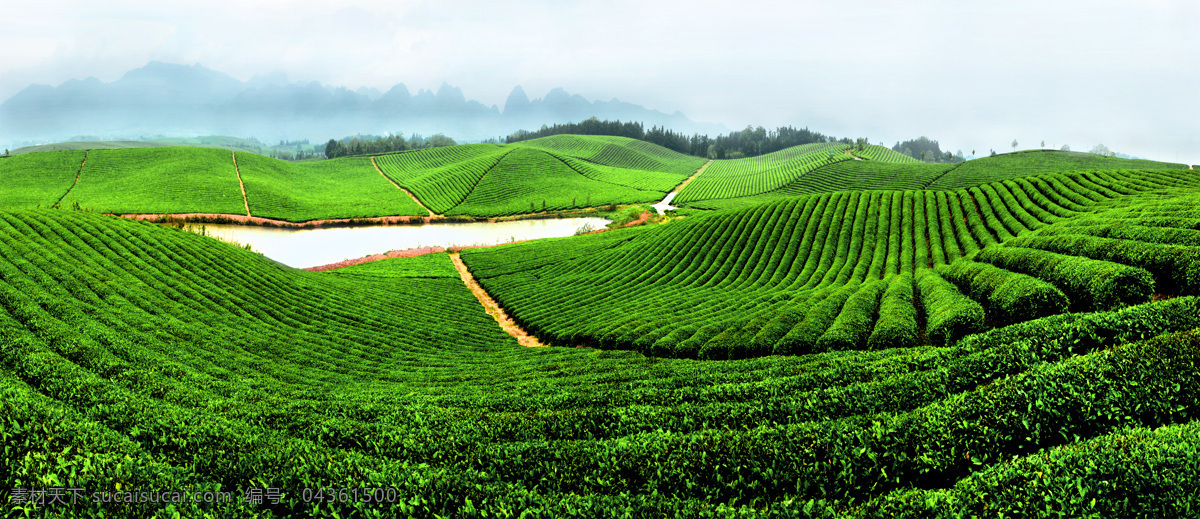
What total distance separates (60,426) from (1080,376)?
1892 centimetres

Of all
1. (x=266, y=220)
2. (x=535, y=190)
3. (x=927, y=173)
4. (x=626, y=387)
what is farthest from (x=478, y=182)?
(x=626, y=387)

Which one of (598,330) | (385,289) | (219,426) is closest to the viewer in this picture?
(219,426)

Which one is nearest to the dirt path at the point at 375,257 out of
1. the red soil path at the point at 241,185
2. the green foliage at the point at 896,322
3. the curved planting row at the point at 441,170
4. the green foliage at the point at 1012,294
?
the curved planting row at the point at 441,170

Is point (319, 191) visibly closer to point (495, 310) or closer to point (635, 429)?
point (495, 310)

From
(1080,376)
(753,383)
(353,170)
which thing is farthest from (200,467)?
(353,170)

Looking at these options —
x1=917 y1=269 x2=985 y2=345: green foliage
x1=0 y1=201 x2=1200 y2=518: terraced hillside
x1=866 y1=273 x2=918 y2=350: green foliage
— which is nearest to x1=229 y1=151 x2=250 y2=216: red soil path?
x1=0 y1=201 x2=1200 y2=518: terraced hillside

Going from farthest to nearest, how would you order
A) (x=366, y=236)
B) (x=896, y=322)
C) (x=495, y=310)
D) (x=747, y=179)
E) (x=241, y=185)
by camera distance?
(x=747, y=179) < (x=241, y=185) < (x=366, y=236) < (x=495, y=310) < (x=896, y=322)

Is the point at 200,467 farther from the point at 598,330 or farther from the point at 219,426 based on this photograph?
the point at 598,330

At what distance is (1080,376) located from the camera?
9250mm

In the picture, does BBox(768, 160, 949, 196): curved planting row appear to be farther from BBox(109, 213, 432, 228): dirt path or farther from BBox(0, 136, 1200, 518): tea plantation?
BBox(109, 213, 432, 228): dirt path

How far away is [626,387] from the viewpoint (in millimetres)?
14070

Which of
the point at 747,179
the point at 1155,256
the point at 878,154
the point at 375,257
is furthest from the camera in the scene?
the point at 878,154

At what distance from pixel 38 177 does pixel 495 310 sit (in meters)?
116

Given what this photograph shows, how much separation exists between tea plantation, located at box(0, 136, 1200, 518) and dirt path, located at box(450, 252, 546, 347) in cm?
146
